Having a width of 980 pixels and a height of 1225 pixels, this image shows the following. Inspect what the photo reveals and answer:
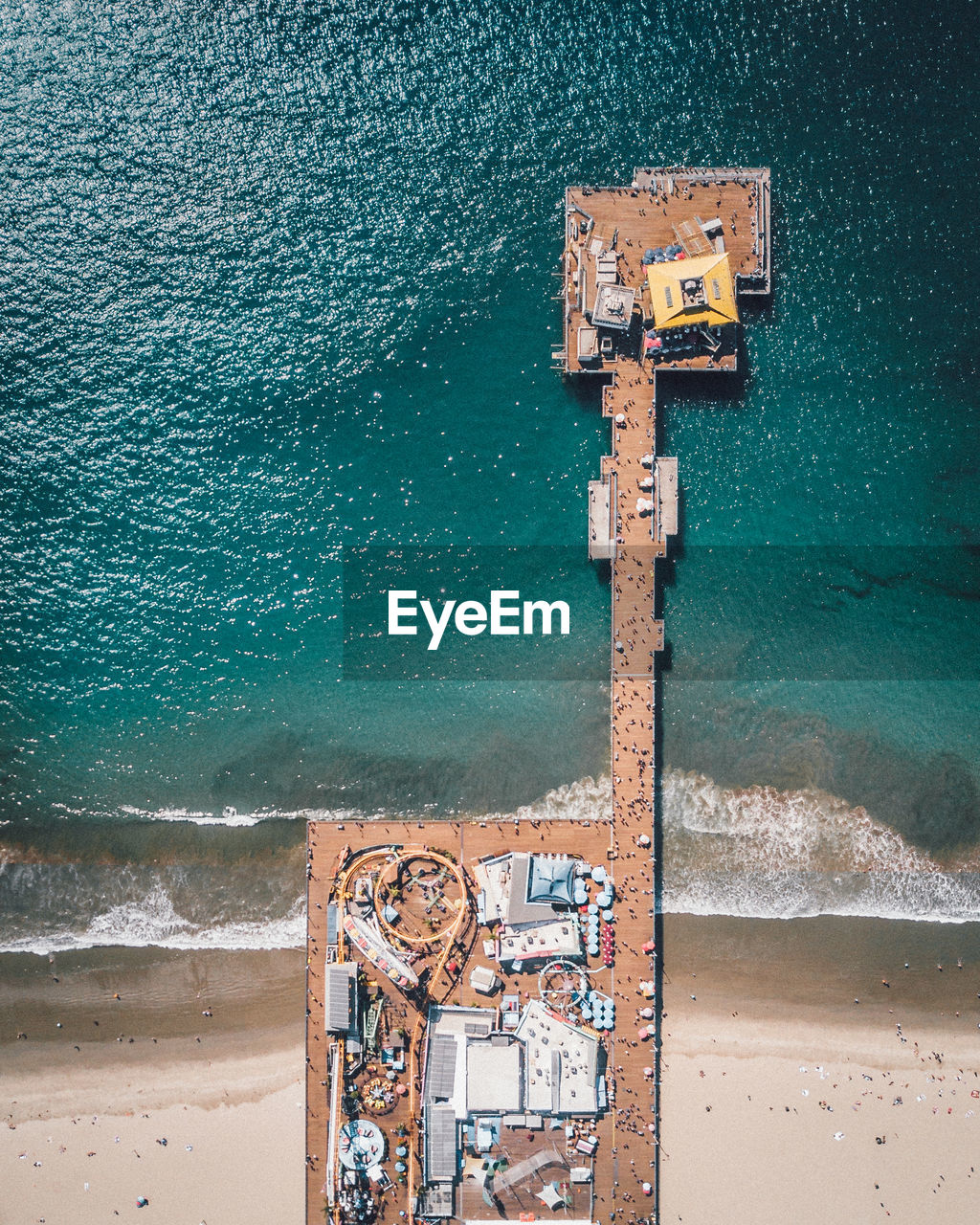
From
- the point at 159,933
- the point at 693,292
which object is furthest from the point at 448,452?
the point at 159,933

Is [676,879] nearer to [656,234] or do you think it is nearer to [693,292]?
[693,292]

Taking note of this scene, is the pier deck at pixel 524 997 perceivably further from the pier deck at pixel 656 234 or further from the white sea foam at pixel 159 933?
the pier deck at pixel 656 234

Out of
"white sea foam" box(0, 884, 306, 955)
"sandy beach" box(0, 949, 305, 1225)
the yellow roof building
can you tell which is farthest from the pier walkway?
"sandy beach" box(0, 949, 305, 1225)

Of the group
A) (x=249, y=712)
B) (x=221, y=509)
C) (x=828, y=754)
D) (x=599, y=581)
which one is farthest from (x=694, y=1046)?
(x=221, y=509)

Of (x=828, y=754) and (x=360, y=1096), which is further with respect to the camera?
(x=828, y=754)

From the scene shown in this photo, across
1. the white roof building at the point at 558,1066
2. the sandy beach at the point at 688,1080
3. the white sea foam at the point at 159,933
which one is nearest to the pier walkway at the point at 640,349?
the white roof building at the point at 558,1066

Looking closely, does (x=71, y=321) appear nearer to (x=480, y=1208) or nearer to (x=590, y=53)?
(x=590, y=53)
